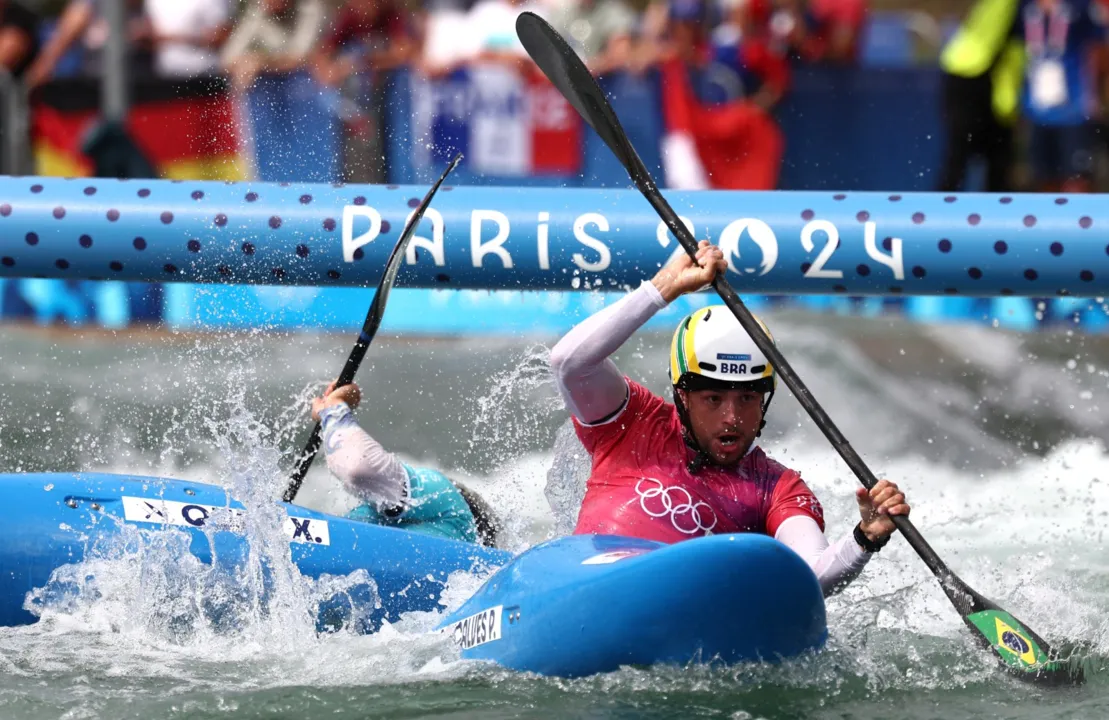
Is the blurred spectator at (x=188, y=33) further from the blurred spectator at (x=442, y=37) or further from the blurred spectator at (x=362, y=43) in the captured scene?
the blurred spectator at (x=442, y=37)

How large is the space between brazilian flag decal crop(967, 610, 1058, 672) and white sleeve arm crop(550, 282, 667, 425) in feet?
3.89

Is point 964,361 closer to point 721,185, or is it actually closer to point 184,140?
point 721,185

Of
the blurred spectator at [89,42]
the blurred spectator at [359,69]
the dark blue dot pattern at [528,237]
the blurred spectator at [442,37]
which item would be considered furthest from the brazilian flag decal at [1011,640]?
the blurred spectator at [89,42]

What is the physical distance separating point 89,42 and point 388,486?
785 cm

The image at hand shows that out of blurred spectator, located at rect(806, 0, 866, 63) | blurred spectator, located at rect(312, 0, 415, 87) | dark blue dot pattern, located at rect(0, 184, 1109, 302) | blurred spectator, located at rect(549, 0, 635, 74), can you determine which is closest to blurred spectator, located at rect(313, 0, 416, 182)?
blurred spectator, located at rect(312, 0, 415, 87)

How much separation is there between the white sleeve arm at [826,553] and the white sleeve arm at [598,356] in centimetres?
64

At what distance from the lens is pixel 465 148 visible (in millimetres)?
11477

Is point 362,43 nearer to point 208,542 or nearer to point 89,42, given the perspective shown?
point 89,42

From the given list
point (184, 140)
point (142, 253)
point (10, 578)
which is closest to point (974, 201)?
point (142, 253)

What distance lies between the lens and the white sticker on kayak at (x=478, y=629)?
4590 millimetres

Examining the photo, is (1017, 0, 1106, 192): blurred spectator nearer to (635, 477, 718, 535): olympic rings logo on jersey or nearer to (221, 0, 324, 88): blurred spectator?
(221, 0, 324, 88): blurred spectator

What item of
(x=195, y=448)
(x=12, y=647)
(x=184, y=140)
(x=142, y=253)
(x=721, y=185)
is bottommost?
(x=12, y=647)

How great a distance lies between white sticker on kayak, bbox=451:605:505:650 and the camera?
4590 mm

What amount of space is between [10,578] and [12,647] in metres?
0.26
